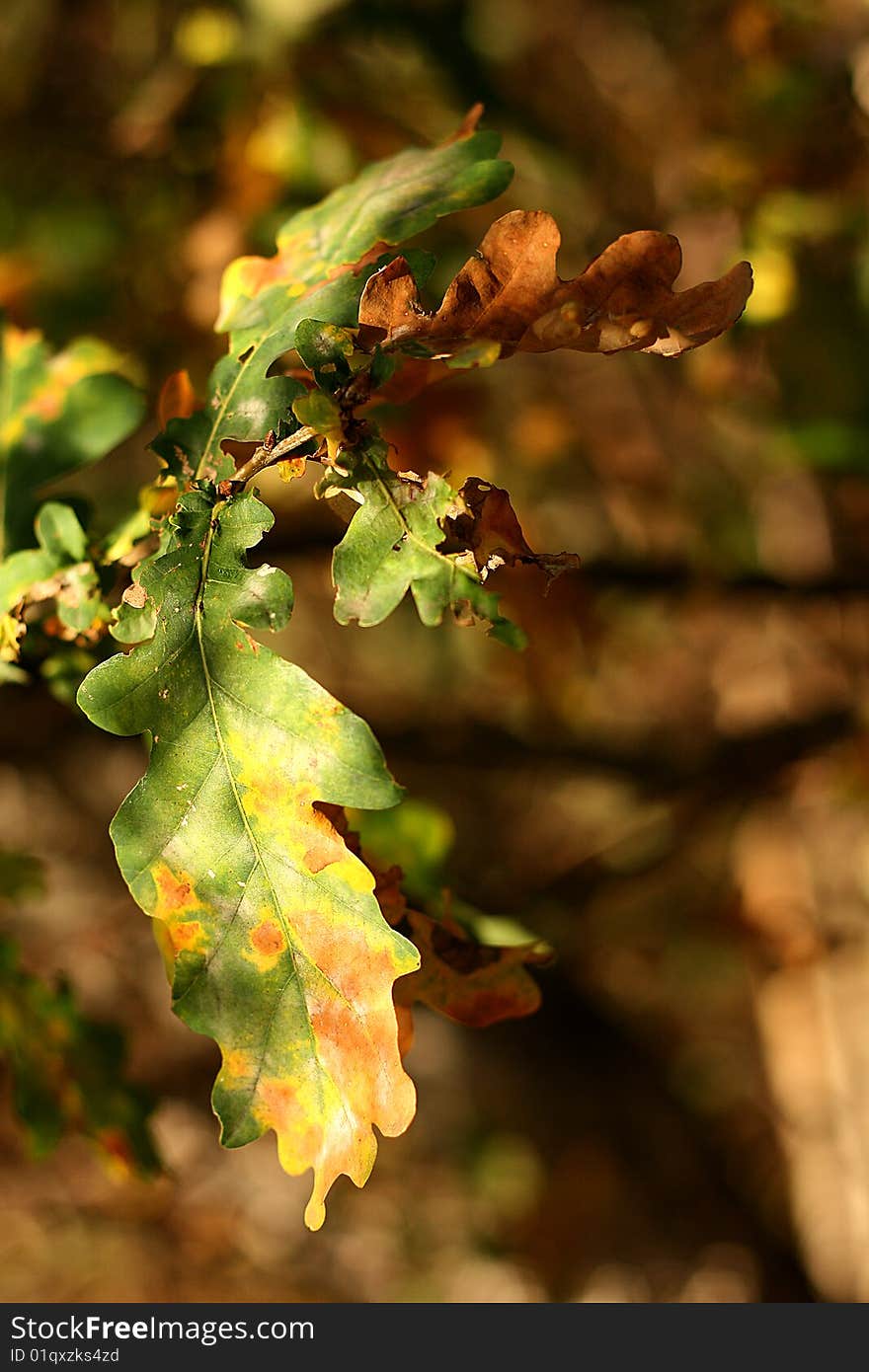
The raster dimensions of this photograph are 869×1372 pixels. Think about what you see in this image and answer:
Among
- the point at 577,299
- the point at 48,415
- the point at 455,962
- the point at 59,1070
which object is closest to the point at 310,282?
the point at 577,299

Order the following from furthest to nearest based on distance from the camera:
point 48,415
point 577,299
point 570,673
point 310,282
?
point 570,673, point 48,415, point 310,282, point 577,299

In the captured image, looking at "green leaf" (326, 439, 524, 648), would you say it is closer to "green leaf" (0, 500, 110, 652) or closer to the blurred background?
"green leaf" (0, 500, 110, 652)

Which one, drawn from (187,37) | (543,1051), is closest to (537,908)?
(543,1051)

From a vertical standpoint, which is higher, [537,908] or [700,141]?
[700,141]

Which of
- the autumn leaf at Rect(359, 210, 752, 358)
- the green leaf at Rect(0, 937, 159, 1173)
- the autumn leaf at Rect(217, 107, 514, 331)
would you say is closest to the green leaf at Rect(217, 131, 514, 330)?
the autumn leaf at Rect(217, 107, 514, 331)

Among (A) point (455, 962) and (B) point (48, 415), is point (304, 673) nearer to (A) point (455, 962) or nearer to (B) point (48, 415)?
(A) point (455, 962)

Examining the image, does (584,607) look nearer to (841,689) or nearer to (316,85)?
(841,689)
